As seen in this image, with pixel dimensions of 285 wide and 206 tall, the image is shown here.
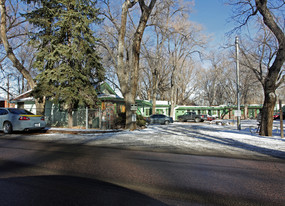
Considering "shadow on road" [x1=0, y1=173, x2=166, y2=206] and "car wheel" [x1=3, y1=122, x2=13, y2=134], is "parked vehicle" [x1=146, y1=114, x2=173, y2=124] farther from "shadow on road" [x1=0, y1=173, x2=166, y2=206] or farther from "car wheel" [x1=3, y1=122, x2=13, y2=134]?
"shadow on road" [x1=0, y1=173, x2=166, y2=206]

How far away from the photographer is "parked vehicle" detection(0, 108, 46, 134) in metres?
11.9

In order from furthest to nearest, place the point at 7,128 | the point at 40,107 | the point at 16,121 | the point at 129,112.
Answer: the point at 40,107
the point at 129,112
the point at 7,128
the point at 16,121

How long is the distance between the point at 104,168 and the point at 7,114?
990 cm

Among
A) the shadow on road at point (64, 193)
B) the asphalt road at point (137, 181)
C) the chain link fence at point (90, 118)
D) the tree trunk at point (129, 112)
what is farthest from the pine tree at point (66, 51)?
the shadow on road at point (64, 193)

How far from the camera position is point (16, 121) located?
11.9 metres

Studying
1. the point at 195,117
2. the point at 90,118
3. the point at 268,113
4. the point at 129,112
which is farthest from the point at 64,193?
the point at 195,117

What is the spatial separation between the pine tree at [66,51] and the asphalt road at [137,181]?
9885 mm

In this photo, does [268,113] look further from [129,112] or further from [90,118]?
[90,118]

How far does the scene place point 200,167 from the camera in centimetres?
→ 552

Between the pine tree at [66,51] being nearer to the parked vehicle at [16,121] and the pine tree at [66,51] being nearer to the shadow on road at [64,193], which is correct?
the parked vehicle at [16,121]

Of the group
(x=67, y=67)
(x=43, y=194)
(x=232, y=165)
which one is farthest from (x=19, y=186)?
(x=67, y=67)

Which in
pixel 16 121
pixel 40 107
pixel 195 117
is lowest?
pixel 195 117

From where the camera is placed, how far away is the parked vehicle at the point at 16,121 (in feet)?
39.2

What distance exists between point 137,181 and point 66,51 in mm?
13837
